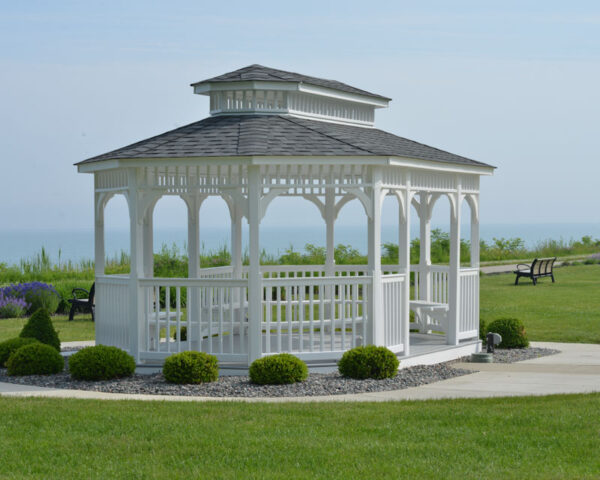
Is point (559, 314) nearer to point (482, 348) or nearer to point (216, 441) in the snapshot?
point (482, 348)

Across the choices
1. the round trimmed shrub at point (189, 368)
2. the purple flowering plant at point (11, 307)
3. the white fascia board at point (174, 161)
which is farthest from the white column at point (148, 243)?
the purple flowering plant at point (11, 307)

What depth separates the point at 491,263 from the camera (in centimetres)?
3744

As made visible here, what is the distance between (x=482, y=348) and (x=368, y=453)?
7.61 meters

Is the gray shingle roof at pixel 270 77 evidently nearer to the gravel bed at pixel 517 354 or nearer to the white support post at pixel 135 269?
the white support post at pixel 135 269

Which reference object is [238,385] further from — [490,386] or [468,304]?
[468,304]

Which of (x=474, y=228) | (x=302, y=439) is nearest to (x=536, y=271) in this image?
(x=474, y=228)

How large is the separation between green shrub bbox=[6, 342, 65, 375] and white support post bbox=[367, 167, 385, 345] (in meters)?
4.02

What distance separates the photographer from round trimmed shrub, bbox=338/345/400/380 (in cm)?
1102

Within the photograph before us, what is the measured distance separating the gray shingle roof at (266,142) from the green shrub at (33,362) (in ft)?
8.54

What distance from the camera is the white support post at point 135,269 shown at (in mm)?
11969

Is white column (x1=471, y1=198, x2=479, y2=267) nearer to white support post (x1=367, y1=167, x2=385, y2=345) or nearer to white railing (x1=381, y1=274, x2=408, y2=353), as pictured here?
white railing (x1=381, y1=274, x2=408, y2=353)

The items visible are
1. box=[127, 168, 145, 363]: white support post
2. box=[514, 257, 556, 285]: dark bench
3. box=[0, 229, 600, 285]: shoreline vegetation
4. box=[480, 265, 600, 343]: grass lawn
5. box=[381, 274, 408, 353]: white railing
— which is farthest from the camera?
box=[514, 257, 556, 285]: dark bench

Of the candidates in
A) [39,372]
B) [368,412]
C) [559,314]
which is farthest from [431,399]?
[559,314]

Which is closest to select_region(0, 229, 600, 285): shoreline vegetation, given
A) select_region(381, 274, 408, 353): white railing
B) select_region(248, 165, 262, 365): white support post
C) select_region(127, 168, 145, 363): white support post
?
select_region(127, 168, 145, 363): white support post
